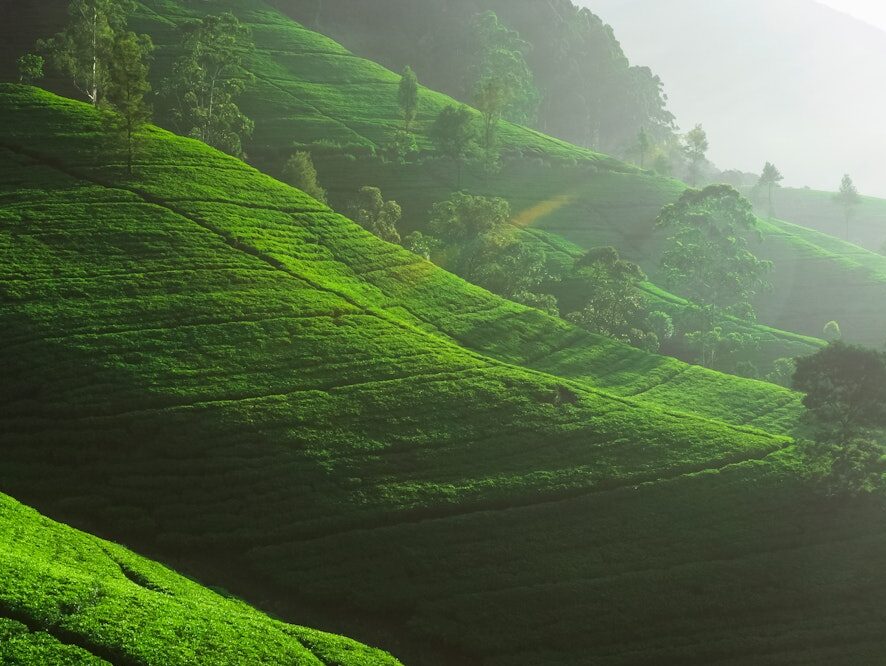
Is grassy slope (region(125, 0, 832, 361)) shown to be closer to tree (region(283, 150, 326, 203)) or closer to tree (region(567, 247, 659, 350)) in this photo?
tree (region(283, 150, 326, 203))

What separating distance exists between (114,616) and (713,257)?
108251 mm

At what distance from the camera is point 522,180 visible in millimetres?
150250

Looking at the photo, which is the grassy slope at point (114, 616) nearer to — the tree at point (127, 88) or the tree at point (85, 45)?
the tree at point (127, 88)

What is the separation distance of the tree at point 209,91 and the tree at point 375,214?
62.6 ft

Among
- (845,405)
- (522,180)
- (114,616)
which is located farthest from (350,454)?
(522,180)

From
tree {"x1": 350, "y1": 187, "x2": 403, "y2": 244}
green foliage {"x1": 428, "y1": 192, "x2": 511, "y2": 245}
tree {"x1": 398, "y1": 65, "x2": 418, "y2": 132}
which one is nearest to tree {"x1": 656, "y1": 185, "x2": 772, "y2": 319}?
green foliage {"x1": 428, "y1": 192, "x2": 511, "y2": 245}

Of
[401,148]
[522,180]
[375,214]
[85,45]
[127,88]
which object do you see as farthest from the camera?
[522,180]

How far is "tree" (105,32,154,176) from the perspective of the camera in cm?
7594

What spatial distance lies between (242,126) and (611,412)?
7911cm

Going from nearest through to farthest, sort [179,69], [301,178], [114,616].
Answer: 1. [114,616]
2. [301,178]
3. [179,69]

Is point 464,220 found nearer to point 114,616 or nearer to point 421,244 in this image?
point 421,244

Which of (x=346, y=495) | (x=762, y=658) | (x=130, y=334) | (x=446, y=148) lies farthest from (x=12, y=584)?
(x=446, y=148)

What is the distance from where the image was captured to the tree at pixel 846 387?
55031 mm

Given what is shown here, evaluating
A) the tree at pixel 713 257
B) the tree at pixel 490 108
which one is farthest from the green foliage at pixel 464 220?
the tree at pixel 490 108
